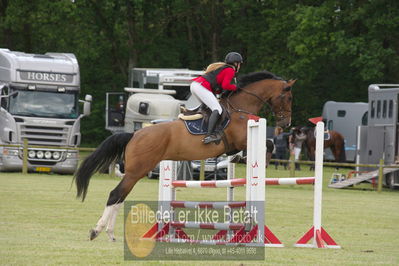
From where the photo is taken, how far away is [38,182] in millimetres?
21734

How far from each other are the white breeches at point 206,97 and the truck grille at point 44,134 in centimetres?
1494

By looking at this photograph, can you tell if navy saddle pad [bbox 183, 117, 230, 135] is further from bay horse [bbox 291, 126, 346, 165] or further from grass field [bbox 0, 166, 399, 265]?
bay horse [bbox 291, 126, 346, 165]

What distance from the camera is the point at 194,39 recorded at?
45156 millimetres

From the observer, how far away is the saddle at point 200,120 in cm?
1095

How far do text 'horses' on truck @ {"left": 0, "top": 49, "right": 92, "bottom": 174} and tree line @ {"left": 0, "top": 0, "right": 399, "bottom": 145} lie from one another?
12319 mm

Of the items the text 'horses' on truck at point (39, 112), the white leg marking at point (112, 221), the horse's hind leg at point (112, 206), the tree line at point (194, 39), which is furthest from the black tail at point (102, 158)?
the tree line at point (194, 39)

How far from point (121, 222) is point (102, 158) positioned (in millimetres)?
2572

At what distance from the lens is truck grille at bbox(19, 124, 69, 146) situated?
25375 millimetres

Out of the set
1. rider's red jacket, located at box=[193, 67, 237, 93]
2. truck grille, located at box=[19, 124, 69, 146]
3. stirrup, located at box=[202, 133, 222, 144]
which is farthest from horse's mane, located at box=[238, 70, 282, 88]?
truck grille, located at box=[19, 124, 69, 146]

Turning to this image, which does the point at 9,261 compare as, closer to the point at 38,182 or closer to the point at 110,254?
the point at 110,254

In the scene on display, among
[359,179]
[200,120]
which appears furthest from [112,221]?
[359,179]

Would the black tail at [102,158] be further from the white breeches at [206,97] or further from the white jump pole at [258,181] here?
the white jump pole at [258,181]

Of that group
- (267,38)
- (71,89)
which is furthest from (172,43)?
(71,89)

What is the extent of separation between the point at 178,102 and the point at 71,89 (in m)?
3.37
